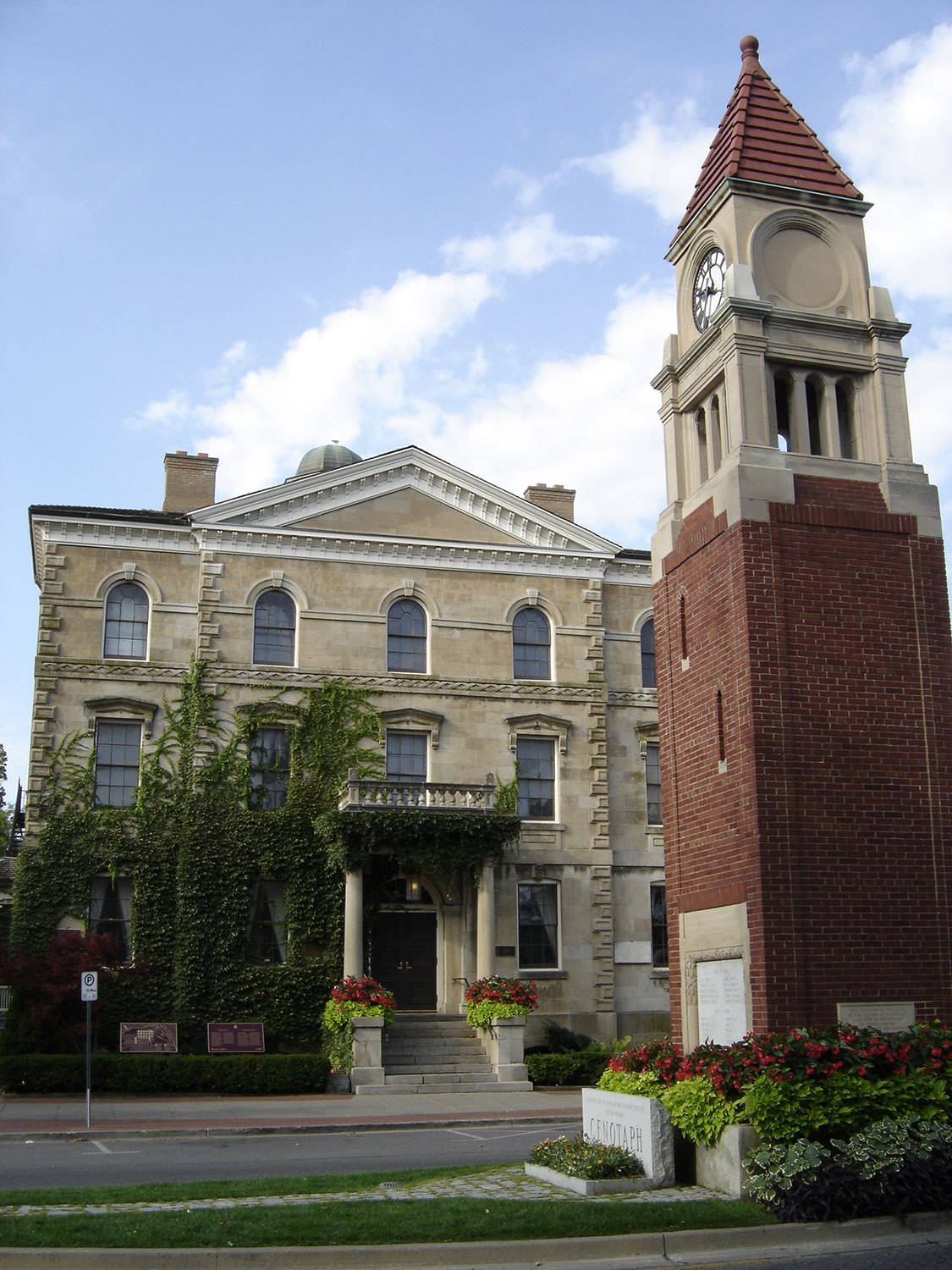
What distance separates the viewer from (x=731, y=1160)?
11.4m

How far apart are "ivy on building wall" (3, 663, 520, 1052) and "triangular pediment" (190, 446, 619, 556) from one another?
461 centimetres

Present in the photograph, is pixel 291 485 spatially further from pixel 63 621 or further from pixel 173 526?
pixel 63 621

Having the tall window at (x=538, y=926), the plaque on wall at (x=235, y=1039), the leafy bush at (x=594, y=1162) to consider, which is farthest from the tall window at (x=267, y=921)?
the leafy bush at (x=594, y=1162)

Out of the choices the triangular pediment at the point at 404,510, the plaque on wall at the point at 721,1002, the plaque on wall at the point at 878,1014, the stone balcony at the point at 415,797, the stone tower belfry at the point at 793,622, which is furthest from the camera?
the triangular pediment at the point at 404,510

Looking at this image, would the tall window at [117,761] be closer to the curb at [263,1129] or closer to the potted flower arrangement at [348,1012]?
the potted flower arrangement at [348,1012]

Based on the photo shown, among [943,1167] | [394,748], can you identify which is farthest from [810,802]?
[394,748]

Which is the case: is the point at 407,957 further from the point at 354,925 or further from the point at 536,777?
the point at 536,777

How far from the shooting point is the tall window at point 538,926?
32500 mm

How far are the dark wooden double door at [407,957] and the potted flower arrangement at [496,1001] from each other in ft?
6.66

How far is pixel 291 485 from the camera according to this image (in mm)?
33031

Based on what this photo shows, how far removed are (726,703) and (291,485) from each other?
20.4m

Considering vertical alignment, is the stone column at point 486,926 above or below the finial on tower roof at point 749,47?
below

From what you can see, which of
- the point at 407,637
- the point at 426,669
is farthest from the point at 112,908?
the point at 407,637

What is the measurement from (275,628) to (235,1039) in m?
9.67
